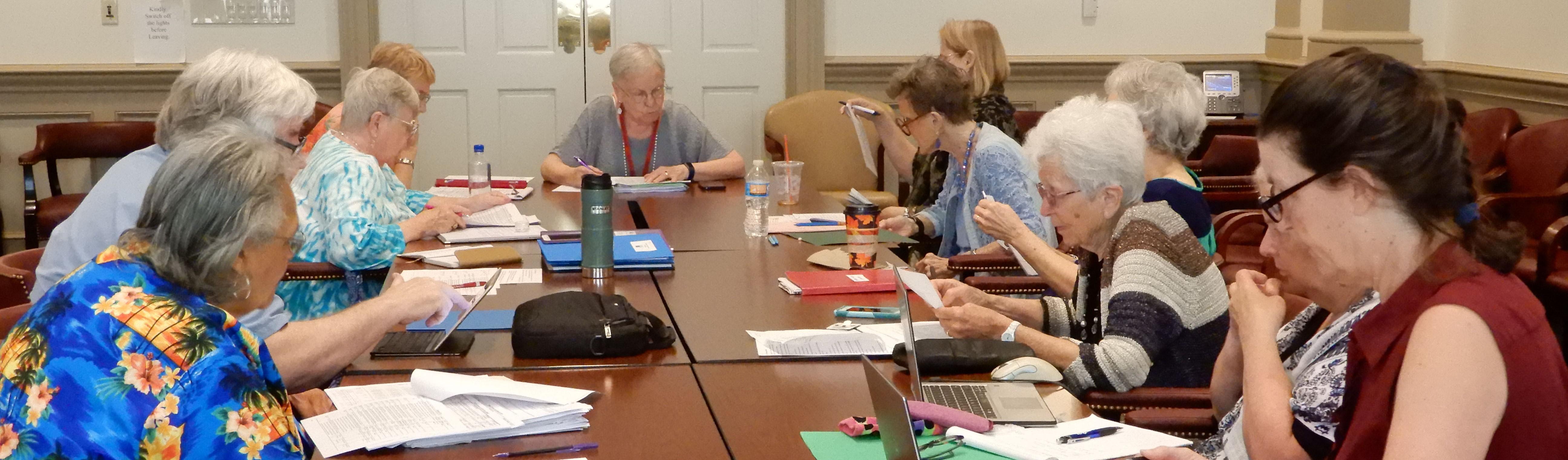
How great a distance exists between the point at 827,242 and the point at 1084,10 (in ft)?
11.9

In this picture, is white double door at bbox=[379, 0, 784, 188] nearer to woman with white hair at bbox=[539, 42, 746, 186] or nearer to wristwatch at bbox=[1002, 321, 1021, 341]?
woman with white hair at bbox=[539, 42, 746, 186]

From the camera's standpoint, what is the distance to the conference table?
6.06 feet

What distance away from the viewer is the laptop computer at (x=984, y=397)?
1858 mm

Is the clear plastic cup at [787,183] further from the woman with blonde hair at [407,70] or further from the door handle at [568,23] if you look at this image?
the door handle at [568,23]

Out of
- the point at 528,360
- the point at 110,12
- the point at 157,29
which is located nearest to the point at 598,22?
the point at 157,29

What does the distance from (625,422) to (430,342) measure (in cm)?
58

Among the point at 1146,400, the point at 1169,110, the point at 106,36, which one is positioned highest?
the point at 106,36

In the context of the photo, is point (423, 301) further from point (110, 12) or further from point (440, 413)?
point (110, 12)

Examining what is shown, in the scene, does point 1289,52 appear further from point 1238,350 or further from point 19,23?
point 19,23

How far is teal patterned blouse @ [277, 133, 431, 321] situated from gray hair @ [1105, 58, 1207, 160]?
5.88 feet

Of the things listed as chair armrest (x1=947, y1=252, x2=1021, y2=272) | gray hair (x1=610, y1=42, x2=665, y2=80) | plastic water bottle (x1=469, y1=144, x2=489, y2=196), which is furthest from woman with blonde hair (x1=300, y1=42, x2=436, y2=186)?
chair armrest (x1=947, y1=252, x2=1021, y2=272)

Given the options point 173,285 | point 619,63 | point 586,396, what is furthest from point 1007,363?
point 619,63

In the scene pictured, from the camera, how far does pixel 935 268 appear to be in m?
3.54

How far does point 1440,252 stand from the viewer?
146 cm
